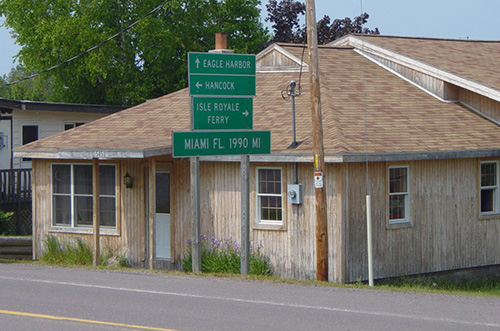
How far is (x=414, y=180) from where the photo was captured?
18.1 m

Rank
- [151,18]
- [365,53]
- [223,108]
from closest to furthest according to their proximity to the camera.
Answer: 1. [223,108]
2. [365,53]
3. [151,18]

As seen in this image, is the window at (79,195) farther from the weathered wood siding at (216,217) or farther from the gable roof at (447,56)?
the gable roof at (447,56)

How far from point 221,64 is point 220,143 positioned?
1.65 m

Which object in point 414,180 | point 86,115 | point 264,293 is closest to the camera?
point 264,293

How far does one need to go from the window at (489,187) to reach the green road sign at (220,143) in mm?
5925

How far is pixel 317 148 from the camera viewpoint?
629 inches

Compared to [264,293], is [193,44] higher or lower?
higher

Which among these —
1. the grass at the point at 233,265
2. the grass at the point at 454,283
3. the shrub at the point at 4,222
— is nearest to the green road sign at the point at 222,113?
the grass at the point at 233,265

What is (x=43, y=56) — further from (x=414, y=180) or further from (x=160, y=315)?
(x=160, y=315)

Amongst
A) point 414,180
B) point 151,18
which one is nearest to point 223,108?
point 414,180

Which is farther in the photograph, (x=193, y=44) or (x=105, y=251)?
(x=193, y=44)

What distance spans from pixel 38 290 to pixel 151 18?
95.5 ft

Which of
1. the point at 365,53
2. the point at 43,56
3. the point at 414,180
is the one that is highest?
the point at 43,56

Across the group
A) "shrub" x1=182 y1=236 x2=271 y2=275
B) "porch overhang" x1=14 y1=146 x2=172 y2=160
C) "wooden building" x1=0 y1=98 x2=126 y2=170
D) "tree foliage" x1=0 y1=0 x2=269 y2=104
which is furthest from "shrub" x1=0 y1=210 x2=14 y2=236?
"tree foliage" x1=0 y1=0 x2=269 y2=104
